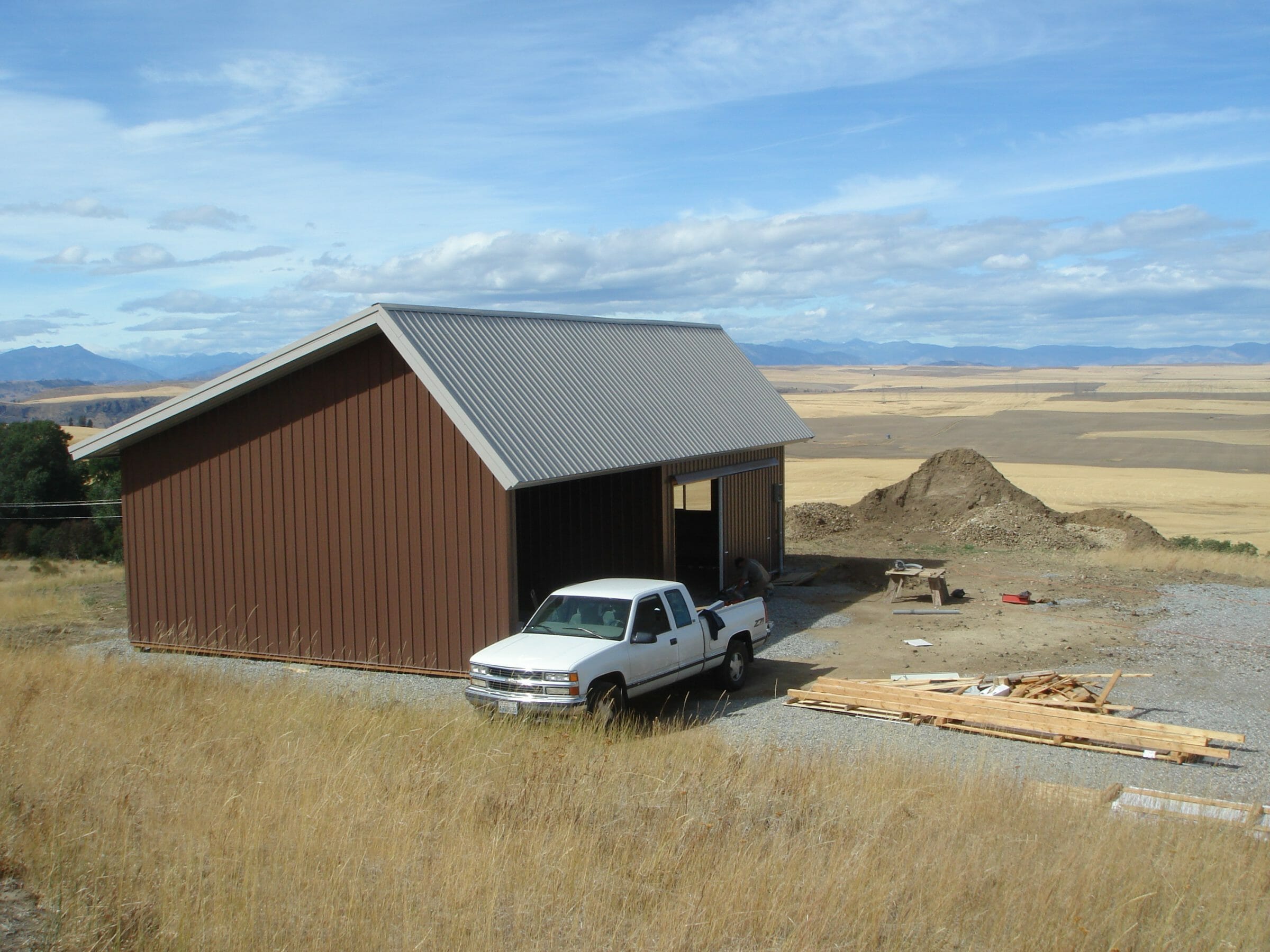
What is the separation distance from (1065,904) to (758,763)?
3698 mm

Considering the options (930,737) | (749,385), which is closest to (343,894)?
(930,737)

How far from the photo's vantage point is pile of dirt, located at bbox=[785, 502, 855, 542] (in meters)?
32.2

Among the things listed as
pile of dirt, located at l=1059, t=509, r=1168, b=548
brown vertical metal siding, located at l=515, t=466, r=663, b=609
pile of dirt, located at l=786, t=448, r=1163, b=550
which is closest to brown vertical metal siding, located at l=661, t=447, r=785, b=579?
brown vertical metal siding, located at l=515, t=466, r=663, b=609

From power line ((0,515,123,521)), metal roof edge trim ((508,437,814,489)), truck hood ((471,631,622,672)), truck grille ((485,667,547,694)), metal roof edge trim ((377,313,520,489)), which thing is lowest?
power line ((0,515,123,521))

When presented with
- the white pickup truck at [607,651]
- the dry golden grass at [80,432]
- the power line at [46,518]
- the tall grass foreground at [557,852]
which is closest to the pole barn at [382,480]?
the white pickup truck at [607,651]

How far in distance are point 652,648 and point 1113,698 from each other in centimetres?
630

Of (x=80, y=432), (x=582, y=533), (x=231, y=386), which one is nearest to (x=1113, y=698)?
(x=582, y=533)

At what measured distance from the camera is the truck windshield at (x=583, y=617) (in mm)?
13094

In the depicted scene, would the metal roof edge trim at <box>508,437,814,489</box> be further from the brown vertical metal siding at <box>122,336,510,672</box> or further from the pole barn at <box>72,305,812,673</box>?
the brown vertical metal siding at <box>122,336,510,672</box>

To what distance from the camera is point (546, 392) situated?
58.7 ft

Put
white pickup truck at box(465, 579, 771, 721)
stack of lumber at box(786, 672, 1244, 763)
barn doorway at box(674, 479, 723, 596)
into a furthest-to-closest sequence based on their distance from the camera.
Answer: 1. barn doorway at box(674, 479, 723, 596)
2. white pickup truck at box(465, 579, 771, 721)
3. stack of lumber at box(786, 672, 1244, 763)

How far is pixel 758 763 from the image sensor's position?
382 inches

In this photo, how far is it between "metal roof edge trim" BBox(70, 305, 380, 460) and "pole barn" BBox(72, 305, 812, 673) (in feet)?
0.13

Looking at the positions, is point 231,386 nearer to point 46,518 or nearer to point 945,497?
point 945,497
